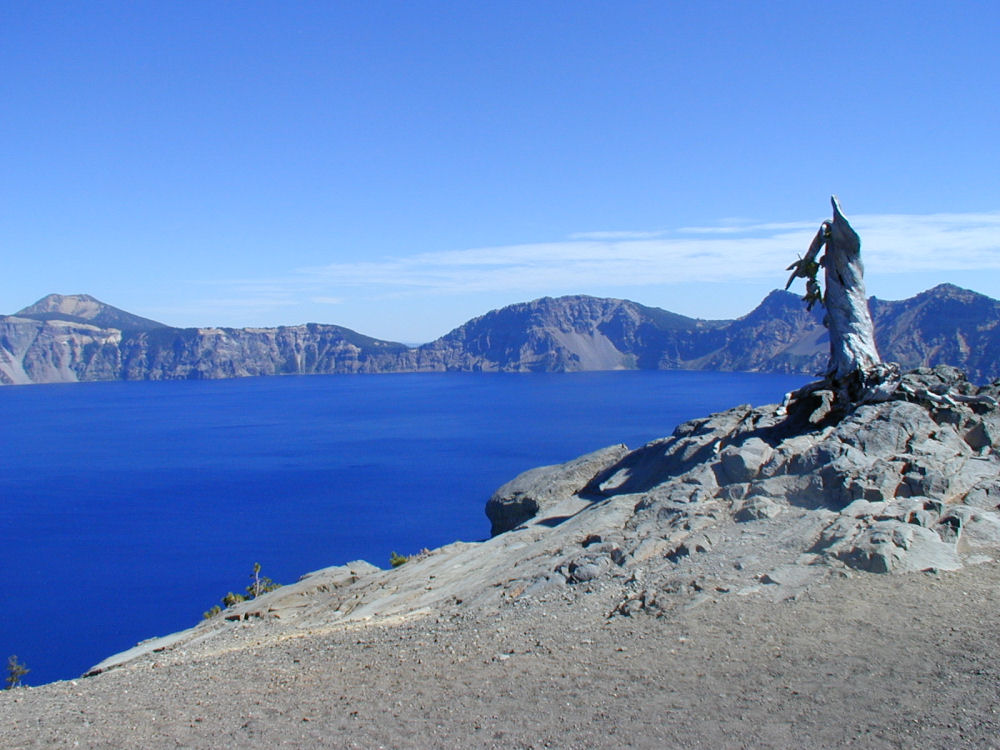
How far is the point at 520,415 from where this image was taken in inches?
6284

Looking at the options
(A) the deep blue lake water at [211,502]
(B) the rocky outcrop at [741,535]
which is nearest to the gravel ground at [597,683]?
(B) the rocky outcrop at [741,535]

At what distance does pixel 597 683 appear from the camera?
440 inches

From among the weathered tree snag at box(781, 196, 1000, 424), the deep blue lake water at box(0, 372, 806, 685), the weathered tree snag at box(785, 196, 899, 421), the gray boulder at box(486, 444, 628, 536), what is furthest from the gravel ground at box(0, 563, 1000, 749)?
the deep blue lake water at box(0, 372, 806, 685)

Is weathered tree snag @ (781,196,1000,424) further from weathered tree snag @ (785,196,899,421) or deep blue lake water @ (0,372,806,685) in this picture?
deep blue lake water @ (0,372,806,685)

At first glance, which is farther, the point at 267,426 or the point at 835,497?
the point at 267,426

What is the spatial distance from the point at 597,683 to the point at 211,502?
71.9 meters

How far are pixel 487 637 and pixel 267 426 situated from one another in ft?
461

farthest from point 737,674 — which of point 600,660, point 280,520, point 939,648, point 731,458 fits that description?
point 280,520

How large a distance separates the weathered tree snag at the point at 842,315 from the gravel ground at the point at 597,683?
10857 mm

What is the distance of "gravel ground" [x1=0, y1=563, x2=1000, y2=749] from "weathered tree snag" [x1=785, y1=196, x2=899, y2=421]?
10857 millimetres

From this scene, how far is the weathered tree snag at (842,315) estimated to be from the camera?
81.4 ft

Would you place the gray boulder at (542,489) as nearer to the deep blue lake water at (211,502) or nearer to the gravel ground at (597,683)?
the gravel ground at (597,683)

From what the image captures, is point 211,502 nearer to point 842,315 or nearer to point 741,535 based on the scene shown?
point 842,315

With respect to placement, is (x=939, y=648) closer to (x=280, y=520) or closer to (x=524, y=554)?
(x=524, y=554)
